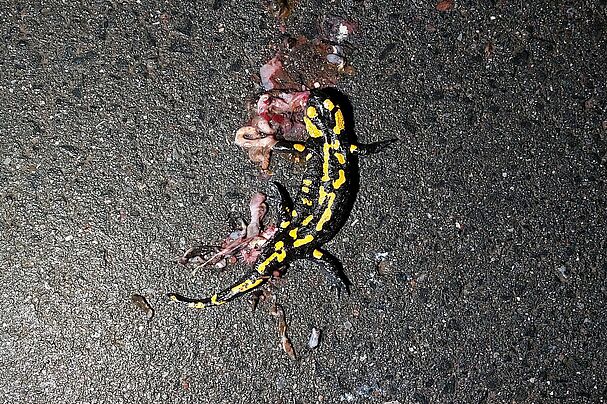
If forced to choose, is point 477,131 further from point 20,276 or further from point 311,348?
point 20,276

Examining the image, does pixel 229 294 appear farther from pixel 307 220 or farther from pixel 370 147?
pixel 370 147

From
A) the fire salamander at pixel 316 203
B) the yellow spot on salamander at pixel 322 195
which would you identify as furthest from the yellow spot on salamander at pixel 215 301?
the yellow spot on salamander at pixel 322 195

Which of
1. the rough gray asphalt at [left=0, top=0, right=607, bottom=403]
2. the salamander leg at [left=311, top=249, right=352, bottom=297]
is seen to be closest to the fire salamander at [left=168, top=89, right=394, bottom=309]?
the salamander leg at [left=311, top=249, right=352, bottom=297]

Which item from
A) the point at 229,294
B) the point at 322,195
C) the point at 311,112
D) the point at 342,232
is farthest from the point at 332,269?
the point at 311,112

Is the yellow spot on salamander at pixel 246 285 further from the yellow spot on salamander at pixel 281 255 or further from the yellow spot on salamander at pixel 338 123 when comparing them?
the yellow spot on salamander at pixel 338 123

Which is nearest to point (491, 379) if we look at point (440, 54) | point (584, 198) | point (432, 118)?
point (584, 198)

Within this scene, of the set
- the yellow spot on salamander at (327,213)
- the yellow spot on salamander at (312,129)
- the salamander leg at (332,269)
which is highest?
the yellow spot on salamander at (312,129)

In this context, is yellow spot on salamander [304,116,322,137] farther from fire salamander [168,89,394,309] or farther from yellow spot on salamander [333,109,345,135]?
yellow spot on salamander [333,109,345,135]
